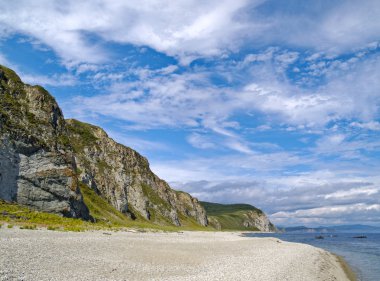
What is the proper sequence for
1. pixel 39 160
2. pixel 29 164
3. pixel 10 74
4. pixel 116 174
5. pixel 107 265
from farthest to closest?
pixel 116 174, pixel 10 74, pixel 39 160, pixel 29 164, pixel 107 265

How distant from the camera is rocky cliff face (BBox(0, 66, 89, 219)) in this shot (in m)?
66.1

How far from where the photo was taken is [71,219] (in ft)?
226

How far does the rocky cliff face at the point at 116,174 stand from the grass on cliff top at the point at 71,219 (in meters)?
13.3

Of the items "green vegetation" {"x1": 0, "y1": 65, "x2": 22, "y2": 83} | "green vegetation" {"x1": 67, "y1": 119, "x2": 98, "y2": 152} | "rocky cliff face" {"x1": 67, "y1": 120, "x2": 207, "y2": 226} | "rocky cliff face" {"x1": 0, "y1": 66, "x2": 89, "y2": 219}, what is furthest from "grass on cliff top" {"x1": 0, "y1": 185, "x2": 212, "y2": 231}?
"green vegetation" {"x1": 0, "y1": 65, "x2": 22, "y2": 83}

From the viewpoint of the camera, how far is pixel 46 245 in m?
29.1

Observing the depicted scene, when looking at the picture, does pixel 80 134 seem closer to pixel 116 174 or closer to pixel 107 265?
pixel 116 174

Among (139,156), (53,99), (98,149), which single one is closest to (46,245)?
(53,99)

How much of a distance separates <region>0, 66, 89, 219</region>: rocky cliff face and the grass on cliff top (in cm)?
479

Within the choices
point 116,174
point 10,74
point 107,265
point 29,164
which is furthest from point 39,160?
point 116,174

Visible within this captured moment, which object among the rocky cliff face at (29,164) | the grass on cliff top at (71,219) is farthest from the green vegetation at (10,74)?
the grass on cliff top at (71,219)

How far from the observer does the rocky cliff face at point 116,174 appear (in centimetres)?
13888

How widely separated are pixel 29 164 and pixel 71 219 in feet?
47.4

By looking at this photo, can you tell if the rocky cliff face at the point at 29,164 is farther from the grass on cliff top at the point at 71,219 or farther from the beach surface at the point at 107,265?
the beach surface at the point at 107,265

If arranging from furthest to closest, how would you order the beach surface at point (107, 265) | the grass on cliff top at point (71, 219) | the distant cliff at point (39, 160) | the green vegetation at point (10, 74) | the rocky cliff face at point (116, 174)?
the rocky cliff face at point (116, 174)
the green vegetation at point (10, 74)
the distant cliff at point (39, 160)
the grass on cliff top at point (71, 219)
the beach surface at point (107, 265)
